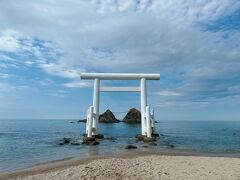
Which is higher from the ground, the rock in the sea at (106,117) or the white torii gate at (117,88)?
the rock in the sea at (106,117)

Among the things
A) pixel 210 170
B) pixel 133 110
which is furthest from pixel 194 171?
pixel 133 110

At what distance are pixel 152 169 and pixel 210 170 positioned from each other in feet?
7.35

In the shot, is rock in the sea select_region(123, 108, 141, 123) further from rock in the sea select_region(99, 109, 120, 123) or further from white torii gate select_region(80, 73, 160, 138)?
white torii gate select_region(80, 73, 160, 138)

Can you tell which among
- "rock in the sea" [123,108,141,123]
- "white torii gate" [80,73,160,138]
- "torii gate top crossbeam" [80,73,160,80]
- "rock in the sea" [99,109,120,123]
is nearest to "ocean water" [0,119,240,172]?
"white torii gate" [80,73,160,138]

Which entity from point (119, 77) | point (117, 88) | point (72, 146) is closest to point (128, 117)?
point (117, 88)

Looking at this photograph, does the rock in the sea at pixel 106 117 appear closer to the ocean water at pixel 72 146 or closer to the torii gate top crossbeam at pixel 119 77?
the ocean water at pixel 72 146

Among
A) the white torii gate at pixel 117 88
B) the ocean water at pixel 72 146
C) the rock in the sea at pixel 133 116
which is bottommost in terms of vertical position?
the ocean water at pixel 72 146

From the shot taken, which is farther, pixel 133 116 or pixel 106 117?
pixel 106 117

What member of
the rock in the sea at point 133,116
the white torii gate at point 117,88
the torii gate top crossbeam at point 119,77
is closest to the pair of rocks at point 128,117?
the rock in the sea at point 133,116

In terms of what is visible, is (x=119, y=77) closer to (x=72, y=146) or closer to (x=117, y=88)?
(x=117, y=88)

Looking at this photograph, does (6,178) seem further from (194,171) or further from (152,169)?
(194,171)

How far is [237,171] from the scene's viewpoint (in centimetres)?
1109

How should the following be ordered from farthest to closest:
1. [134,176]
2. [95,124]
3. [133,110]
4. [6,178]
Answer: [133,110], [95,124], [6,178], [134,176]

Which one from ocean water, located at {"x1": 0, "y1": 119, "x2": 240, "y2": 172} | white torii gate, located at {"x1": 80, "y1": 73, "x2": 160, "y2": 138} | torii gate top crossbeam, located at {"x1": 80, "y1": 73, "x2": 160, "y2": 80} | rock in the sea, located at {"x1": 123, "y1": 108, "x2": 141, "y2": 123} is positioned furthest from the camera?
rock in the sea, located at {"x1": 123, "y1": 108, "x2": 141, "y2": 123}
